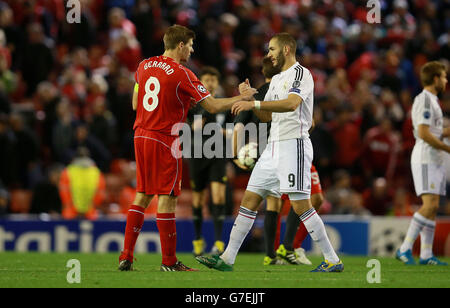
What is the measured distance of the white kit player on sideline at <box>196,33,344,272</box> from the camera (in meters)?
7.71

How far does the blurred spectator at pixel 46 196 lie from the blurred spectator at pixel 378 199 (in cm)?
631

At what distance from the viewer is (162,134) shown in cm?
786

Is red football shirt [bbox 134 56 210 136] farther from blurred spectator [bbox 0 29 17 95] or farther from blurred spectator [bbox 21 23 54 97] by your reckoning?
blurred spectator [bbox 21 23 54 97]

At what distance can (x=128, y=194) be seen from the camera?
14859mm

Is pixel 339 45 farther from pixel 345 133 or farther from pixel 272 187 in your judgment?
pixel 272 187

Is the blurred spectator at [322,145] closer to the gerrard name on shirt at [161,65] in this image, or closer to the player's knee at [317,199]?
the player's knee at [317,199]

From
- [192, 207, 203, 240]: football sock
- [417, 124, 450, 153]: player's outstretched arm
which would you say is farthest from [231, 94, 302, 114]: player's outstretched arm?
[192, 207, 203, 240]: football sock

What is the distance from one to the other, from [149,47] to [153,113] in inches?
410

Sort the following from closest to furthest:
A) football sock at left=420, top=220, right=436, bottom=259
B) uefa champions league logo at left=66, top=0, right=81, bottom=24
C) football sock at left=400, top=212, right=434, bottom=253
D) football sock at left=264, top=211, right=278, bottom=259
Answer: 1. football sock at left=264, top=211, right=278, bottom=259
2. football sock at left=400, top=212, right=434, bottom=253
3. football sock at left=420, top=220, right=436, bottom=259
4. uefa champions league logo at left=66, top=0, right=81, bottom=24

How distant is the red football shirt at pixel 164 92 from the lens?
782cm

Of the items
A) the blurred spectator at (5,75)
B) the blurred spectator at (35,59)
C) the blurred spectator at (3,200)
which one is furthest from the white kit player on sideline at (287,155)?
the blurred spectator at (35,59)

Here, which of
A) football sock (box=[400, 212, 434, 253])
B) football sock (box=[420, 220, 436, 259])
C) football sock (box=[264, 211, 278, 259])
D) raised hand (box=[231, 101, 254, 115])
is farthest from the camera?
football sock (box=[420, 220, 436, 259])

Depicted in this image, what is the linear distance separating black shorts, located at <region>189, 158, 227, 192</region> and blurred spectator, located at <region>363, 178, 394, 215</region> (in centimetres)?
526
